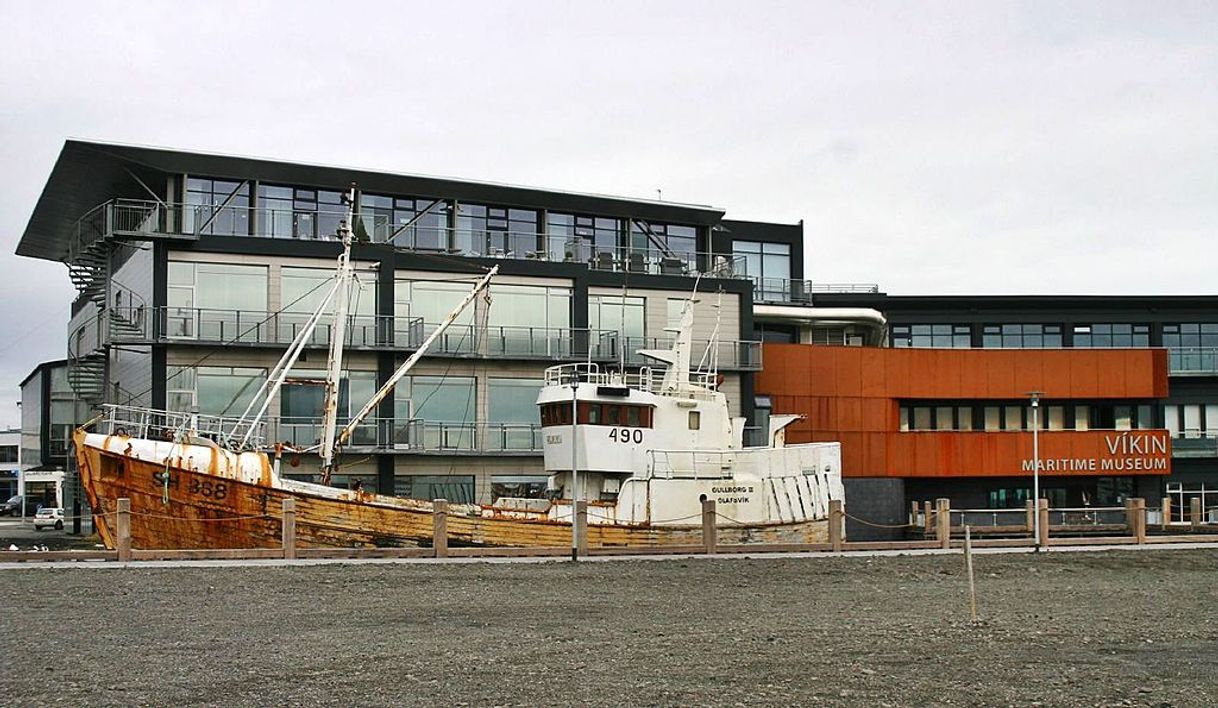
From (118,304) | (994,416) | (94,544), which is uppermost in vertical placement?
(118,304)

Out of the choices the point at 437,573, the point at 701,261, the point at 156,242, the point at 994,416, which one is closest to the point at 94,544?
the point at 156,242

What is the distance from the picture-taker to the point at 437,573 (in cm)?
2939

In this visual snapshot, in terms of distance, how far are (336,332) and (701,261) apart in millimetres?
20064

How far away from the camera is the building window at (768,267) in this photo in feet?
211

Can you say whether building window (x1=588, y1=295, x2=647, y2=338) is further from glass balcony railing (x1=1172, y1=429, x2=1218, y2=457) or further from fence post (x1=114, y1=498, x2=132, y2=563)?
glass balcony railing (x1=1172, y1=429, x2=1218, y2=457)

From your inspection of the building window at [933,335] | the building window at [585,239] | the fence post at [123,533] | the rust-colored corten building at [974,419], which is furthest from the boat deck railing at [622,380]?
the building window at [933,335]

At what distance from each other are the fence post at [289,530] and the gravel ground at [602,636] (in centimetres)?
216

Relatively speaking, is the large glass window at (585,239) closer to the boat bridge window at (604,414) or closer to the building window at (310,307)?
the building window at (310,307)

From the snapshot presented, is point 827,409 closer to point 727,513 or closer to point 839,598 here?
point 727,513

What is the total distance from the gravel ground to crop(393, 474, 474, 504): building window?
16.7 metres

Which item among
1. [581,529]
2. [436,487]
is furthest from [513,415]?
[581,529]

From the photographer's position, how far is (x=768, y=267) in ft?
215

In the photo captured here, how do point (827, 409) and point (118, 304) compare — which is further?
point (827, 409)

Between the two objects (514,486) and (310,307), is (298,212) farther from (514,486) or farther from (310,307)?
(514,486)
